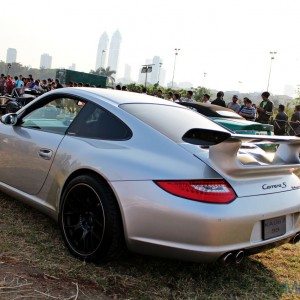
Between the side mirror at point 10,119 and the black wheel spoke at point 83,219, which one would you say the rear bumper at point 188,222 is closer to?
the black wheel spoke at point 83,219

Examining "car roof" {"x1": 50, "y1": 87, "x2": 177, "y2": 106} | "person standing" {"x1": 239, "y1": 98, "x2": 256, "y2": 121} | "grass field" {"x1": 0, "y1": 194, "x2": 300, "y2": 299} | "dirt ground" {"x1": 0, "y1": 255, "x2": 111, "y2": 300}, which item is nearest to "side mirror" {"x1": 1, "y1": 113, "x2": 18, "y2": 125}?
"car roof" {"x1": 50, "y1": 87, "x2": 177, "y2": 106}

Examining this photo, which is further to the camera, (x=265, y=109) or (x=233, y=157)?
(x=265, y=109)

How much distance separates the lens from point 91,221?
11.5 feet

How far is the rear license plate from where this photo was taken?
3.23m

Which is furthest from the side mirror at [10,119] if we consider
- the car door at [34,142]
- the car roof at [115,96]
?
the car roof at [115,96]

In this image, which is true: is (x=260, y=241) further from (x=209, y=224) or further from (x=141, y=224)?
(x=141, y=224)

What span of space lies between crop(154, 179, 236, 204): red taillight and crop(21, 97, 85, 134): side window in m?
1.35

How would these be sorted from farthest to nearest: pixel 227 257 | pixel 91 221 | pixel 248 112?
pixel 248 112 → pixel 91 221 → pixel 227 257

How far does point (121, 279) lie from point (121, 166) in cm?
82

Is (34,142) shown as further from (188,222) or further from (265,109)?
(265,109)

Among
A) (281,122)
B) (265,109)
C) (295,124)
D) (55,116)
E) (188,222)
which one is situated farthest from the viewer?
(281,122)

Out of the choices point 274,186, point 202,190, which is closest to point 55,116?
point 202,190

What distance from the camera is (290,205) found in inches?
133

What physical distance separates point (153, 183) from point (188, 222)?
36 cm
